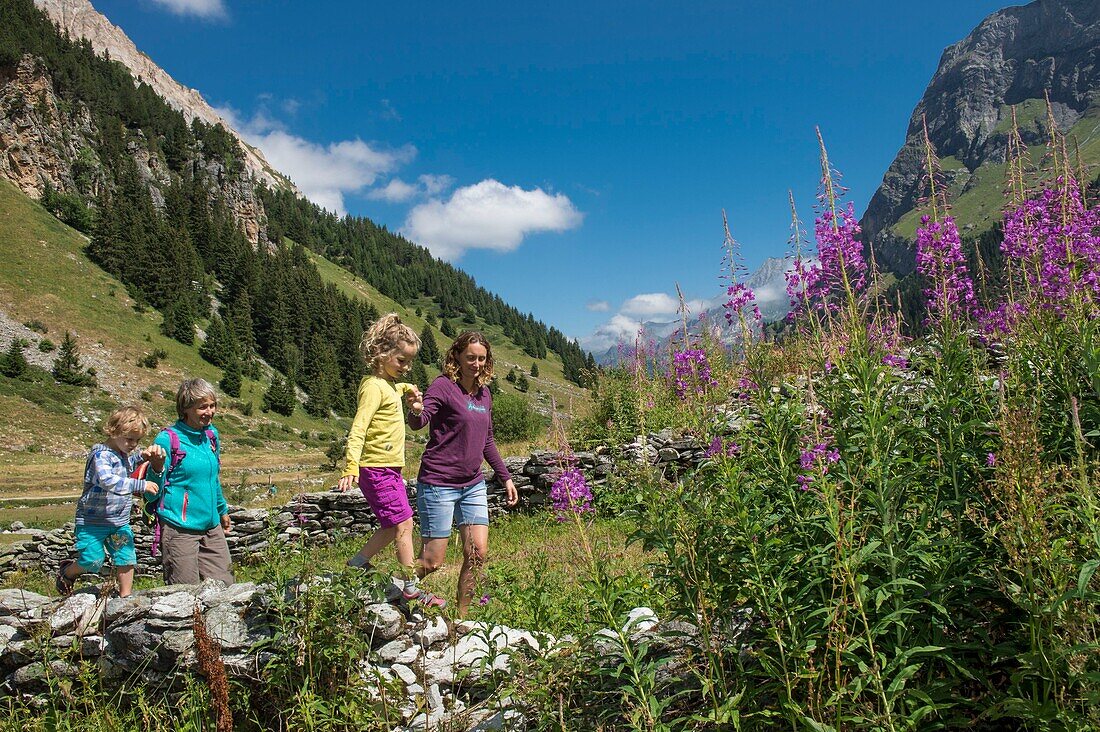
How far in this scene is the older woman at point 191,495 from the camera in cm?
552

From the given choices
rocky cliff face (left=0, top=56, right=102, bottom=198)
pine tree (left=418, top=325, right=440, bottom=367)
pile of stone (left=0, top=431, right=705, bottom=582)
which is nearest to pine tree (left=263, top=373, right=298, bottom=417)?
pine tree (left=418, top=325, right=440, bottom=367)

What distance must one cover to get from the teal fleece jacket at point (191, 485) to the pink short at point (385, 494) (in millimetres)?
1475

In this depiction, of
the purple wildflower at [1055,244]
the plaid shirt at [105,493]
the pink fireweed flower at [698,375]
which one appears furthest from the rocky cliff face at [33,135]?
the purple wildflower at [1055,244]

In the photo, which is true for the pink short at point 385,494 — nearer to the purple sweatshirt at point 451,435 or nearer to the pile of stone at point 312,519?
the purple sweatshirt at point 451,435

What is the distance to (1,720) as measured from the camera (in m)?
4.24

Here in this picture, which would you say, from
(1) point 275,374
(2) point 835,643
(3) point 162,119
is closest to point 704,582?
(2) point 835,643

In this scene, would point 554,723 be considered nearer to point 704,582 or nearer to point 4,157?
point 704,582

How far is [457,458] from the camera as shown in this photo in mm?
5266

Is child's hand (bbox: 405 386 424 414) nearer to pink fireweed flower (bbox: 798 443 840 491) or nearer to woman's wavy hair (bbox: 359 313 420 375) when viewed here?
woman's wavy hair (bbox: 359 313 420 375)

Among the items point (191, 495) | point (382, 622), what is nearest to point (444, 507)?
point (382, 622)

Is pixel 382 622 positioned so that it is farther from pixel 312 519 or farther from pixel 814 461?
pixel 312 519

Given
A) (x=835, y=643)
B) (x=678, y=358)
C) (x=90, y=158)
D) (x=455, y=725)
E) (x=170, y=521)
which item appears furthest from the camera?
(x=90, y=158)

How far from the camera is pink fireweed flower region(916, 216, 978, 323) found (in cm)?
352

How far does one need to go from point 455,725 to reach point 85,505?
444 cm
